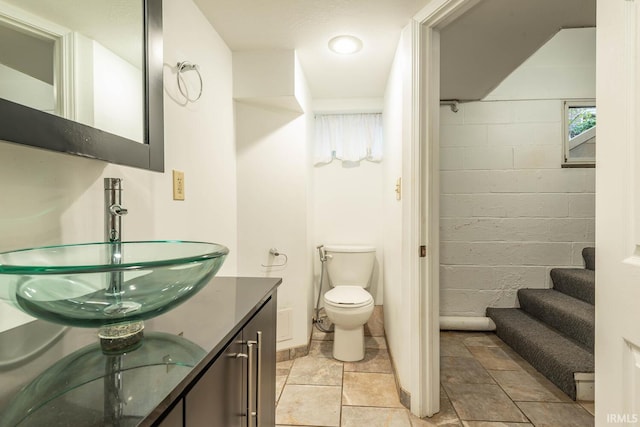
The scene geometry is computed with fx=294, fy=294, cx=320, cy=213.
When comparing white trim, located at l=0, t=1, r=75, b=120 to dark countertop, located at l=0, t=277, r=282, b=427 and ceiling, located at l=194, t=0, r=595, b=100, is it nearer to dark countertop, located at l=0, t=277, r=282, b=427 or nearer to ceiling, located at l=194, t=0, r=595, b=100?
dark countertop, located at l=0, t=277, r=282, b=427

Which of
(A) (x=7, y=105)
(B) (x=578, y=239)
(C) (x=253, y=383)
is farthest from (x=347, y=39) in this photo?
(B) (x=578, y=239)

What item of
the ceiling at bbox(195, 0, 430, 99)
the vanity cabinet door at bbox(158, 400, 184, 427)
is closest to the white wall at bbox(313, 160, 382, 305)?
the ceiling at bbox(195, 0, 430, 99)

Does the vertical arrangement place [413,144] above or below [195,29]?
below

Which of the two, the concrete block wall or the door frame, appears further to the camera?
the concrete block wall

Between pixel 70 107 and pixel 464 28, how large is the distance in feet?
6.32

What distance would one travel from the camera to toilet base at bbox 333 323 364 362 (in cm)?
219

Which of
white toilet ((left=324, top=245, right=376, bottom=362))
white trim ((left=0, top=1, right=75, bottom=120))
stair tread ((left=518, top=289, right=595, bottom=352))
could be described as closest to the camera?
white trim ((left=0, top=1, right=75, bottom=120))

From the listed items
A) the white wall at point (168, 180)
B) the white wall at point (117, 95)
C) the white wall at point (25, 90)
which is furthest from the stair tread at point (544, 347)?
the white wall at point (25, 90)

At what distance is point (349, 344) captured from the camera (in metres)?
2.20

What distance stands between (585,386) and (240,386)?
81.0 inches

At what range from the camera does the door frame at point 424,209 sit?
5.01ft

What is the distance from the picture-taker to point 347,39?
1.82 meters

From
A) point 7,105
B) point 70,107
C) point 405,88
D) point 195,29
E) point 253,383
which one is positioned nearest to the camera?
point 7,105

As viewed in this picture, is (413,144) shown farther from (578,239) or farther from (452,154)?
(578,239)
